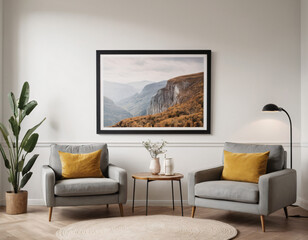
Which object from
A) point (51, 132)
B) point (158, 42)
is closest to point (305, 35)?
point (158, 42)

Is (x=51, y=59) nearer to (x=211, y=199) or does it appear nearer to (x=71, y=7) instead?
(x=71, y=7)

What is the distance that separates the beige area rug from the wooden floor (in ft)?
0.54

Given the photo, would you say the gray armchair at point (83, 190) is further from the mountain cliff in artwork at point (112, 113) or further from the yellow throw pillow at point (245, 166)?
the yellow throw pillow at point (245, 166)

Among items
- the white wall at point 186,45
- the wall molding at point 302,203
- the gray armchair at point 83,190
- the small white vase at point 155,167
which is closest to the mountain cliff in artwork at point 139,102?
the white wall at point 186,45

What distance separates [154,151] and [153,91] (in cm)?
89

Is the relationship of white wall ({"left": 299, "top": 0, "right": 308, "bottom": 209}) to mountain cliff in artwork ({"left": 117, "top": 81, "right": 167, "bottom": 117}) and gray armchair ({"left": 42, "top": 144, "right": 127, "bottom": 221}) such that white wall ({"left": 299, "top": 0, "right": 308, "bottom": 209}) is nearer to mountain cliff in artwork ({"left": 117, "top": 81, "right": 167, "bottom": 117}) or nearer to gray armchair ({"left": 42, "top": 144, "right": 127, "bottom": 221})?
mountain cliff in artwork ({"left": 117, "top": 81, "right": 167, "bottom": 117})

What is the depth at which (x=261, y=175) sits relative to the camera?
159 inches

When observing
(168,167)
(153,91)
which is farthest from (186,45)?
(168,167)

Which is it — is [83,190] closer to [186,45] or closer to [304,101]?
[186,45]

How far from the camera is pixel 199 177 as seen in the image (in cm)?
420

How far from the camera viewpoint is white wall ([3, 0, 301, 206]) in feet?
16.5

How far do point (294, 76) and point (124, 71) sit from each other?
2262 mm

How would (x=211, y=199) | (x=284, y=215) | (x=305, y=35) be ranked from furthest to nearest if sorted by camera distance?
(x=305, y=35) < (x=284, y=215) < (x=211, y=199)

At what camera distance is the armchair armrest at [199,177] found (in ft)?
13.6
